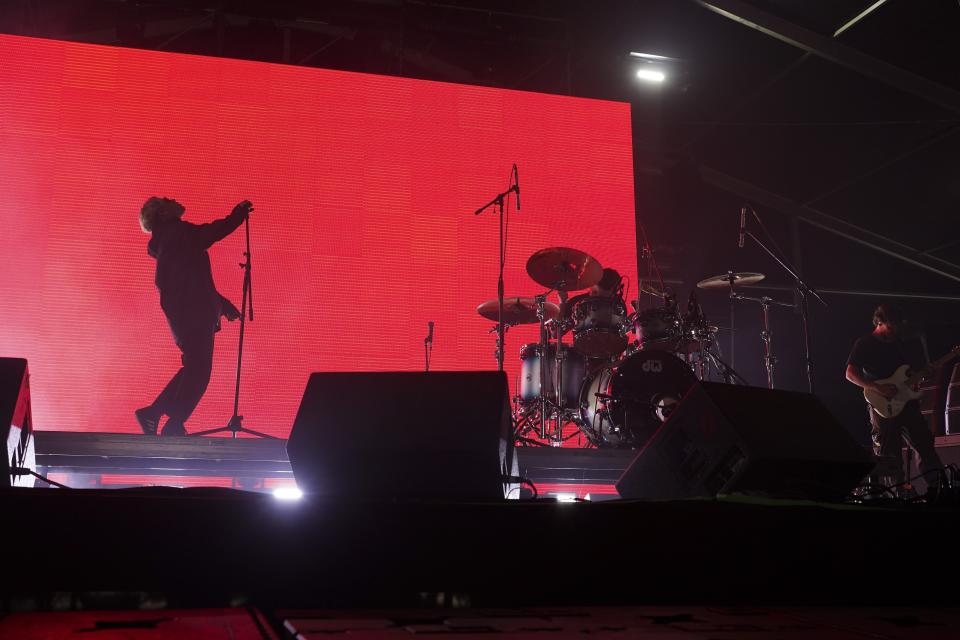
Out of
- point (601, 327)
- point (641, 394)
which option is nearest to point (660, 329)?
point (601, 327)

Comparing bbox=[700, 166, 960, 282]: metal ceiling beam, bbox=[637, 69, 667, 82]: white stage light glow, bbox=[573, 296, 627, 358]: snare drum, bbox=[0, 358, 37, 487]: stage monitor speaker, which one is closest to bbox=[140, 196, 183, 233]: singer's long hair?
bbox=[573, 296, 627, 358]: snare drum

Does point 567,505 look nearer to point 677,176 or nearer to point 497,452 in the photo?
point 497,452

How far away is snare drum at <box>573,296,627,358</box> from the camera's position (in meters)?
5.57

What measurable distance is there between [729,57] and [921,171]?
9.27ft

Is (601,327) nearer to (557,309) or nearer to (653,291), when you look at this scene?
(557,309)

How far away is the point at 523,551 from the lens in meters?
1.43

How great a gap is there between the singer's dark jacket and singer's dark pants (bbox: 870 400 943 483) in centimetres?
456

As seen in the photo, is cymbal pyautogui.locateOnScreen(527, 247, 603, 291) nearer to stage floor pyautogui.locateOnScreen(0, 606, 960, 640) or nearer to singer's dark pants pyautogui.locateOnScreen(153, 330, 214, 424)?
singer's dark pants pyautogui.locateOnScreen(153, 330, 214, 424)

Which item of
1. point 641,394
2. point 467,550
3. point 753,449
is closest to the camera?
point 467,550

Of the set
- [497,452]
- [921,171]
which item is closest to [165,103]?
[497,452]

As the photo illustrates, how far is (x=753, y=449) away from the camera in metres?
1.89

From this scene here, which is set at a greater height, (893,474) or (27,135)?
(27,135)

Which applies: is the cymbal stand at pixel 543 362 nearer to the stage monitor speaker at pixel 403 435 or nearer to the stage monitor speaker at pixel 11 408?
the stage monitor speaker at pixel 403 435

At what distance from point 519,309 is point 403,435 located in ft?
14.3
